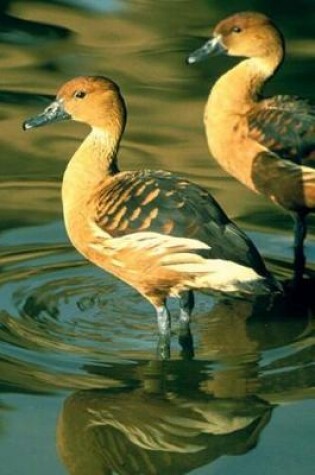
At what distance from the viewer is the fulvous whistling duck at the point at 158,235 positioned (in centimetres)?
795

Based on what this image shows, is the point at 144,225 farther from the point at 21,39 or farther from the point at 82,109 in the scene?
the point at 21,39

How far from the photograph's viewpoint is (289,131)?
9.74 m

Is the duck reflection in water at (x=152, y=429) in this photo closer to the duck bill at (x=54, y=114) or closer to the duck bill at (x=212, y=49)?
the duck bill at (x=54, y=114)

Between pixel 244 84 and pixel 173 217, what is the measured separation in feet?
7.82

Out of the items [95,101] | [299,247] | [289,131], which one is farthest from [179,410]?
[289,131]

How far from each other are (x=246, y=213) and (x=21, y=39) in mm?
4159

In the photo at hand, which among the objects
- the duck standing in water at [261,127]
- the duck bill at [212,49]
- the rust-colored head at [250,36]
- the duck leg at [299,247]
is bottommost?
the duck leg at [299,247]

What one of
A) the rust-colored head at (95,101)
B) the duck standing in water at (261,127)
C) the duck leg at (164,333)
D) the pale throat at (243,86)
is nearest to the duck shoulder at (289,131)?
the duck standing in water at (261,127)

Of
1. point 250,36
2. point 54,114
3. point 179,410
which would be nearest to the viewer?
point 179,410

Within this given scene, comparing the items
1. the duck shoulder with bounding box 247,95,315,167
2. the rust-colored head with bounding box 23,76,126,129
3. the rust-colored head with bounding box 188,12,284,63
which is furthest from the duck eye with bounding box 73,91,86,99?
the rust-colored head with bounding box 188,12,284,63

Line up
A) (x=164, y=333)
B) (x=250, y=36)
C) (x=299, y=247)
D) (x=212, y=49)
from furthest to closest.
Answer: (x=212, y=49)
(x=250, y=36)
(x=299, y=247)
(x=164, y=333)

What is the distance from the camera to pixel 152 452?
23.2ft

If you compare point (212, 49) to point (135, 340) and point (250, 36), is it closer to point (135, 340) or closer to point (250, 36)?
point (250, 36)

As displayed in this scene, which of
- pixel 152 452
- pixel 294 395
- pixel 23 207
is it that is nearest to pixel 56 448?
pixel 152 452
